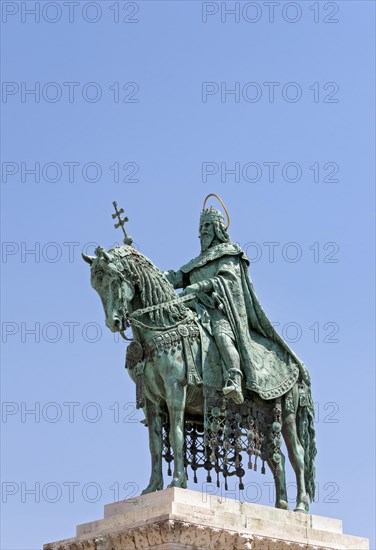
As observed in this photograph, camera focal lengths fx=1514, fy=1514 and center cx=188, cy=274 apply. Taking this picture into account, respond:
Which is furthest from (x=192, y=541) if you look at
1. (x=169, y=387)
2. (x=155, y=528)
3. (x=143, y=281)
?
(x=143, y=281)

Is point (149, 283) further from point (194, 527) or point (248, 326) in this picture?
point (194, 527)

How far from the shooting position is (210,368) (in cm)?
2586

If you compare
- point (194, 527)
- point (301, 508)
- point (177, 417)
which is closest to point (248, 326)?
point (177, 417)

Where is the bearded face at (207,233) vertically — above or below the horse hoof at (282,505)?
above

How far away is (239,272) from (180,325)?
70.8 inches

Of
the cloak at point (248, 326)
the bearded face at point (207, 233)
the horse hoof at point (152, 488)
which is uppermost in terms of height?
the bearded face at point (207, 233)

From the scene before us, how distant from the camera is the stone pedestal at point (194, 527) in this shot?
2414 centimetres

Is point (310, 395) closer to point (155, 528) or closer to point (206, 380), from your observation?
point (206, 380)

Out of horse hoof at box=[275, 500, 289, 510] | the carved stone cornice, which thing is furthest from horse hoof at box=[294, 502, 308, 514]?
the carved stone cornice

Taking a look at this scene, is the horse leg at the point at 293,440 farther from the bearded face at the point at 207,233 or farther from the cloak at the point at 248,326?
the bearded face at the point at 207,233

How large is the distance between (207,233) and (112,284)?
2.72 m

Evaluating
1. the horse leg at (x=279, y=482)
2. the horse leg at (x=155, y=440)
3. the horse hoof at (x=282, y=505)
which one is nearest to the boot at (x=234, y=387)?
the horse leg at (x=155, y=440)

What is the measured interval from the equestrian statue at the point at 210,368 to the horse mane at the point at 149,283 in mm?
17

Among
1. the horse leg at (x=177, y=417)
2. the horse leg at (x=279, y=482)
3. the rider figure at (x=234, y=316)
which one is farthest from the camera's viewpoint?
the horse leg at (x=279, y=482)
